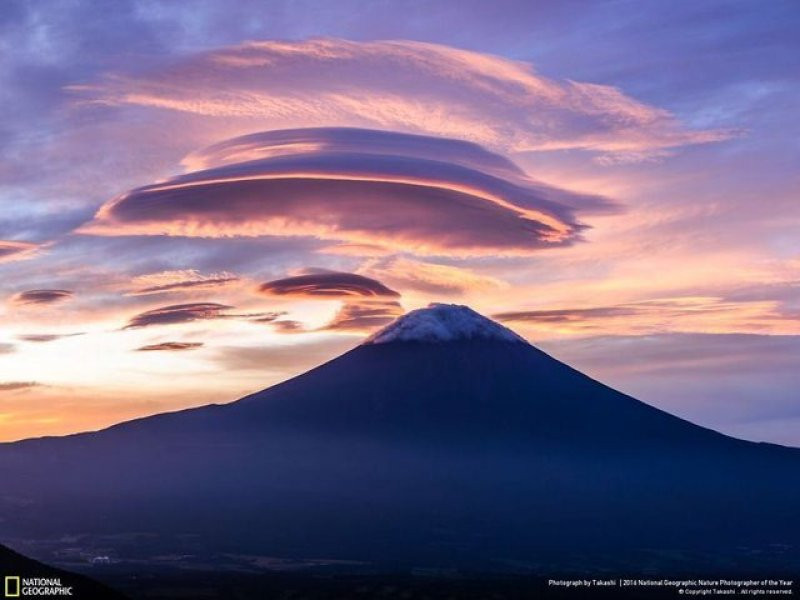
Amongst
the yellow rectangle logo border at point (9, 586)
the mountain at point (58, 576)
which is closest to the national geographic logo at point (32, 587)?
the yellow rectangle logo border at point (9, 586)

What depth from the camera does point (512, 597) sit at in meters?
188

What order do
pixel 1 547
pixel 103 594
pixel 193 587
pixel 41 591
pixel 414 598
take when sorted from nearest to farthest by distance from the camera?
1. pixel 41 591
2. pixel 103 594
3. pixel 1 547
4. pixel 414 598
5. pixel 193 587

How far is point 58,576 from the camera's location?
92375mm

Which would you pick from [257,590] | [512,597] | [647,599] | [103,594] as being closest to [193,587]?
[257,590]

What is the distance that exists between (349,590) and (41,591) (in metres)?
116

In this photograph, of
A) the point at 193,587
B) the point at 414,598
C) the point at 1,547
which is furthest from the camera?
the point at 193,587

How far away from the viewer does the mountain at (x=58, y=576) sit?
88.4 meters

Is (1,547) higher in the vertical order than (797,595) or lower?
higher

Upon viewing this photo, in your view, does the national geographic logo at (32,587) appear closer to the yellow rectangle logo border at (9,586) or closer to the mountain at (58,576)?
the yellow rectangle logo border at (9,586)

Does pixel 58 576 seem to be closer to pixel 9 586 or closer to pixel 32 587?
pixel 9 586

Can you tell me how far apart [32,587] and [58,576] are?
828 centimetres

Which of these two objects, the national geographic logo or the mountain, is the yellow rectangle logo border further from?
the mountain

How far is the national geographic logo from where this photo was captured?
82688 millimetres

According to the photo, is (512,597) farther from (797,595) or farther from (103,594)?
(103,594)
